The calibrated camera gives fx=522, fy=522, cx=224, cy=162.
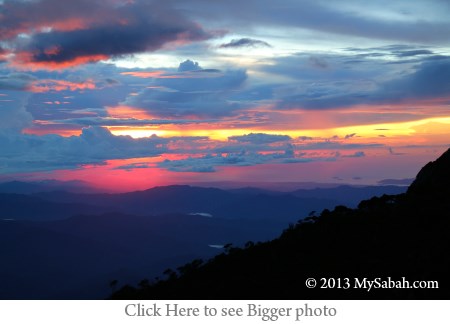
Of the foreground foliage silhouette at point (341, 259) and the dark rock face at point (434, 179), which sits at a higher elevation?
the dark rock face at point (434, 179)

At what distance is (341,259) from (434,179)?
15776mm

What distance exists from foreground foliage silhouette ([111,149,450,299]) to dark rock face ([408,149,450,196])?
0.17m

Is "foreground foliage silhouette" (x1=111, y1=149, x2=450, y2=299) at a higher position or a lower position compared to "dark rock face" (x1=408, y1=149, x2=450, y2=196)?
lower

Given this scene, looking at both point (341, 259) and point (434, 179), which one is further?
point (434, 179)

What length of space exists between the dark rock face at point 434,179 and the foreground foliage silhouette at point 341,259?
17 cm

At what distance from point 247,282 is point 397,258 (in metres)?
7.53

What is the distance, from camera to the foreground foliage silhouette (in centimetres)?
2412

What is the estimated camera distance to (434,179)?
127ft

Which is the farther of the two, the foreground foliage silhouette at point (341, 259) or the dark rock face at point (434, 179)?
the dark rock face at point (434, 179)

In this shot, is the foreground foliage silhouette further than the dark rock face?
No

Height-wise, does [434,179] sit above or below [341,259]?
above

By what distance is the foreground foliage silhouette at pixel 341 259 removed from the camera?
79.2 feet

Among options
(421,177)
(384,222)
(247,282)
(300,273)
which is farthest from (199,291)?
(421,177)

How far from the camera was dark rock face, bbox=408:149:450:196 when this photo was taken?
35.9 metres
